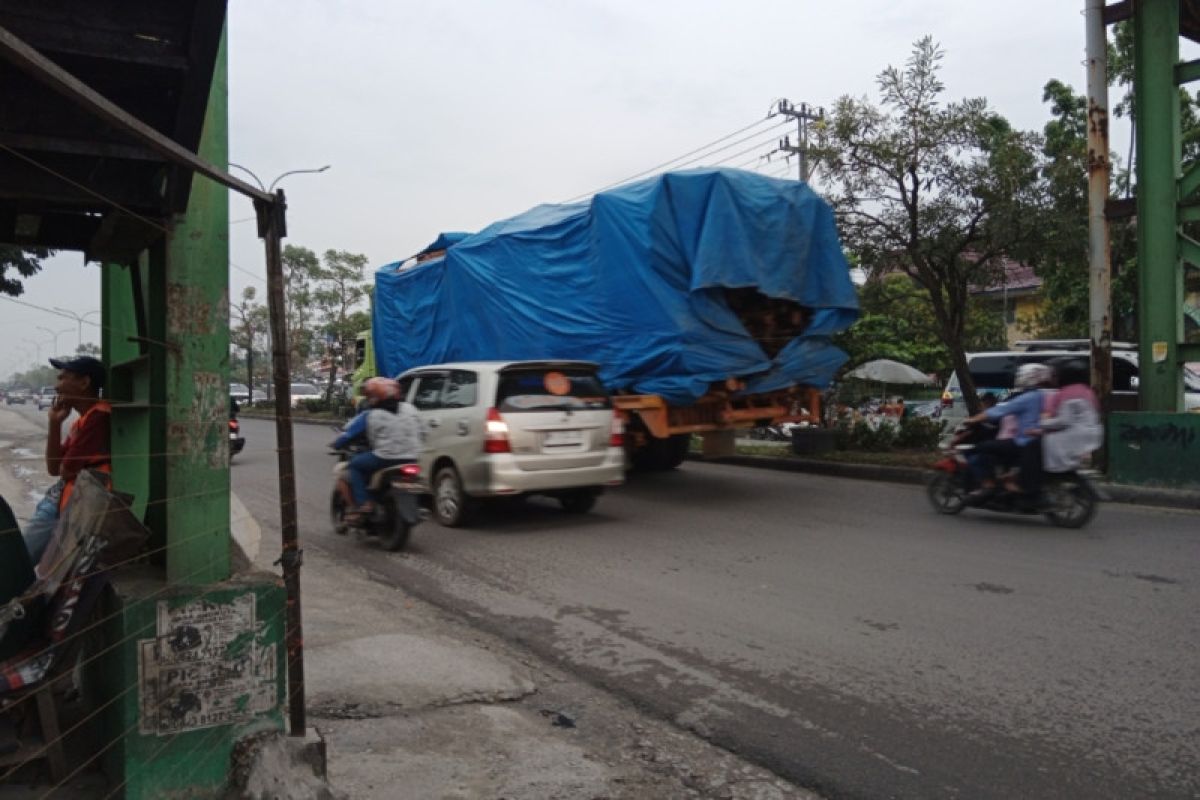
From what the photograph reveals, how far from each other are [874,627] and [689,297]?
17.5ft

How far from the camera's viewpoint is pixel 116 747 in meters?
3.05

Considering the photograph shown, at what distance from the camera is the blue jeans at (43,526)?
4.14 meters

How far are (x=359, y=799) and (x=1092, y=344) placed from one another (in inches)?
427

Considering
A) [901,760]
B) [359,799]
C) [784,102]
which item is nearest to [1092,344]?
[901,760]

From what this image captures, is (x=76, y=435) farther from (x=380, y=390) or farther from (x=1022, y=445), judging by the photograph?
(x=1022, y=445)

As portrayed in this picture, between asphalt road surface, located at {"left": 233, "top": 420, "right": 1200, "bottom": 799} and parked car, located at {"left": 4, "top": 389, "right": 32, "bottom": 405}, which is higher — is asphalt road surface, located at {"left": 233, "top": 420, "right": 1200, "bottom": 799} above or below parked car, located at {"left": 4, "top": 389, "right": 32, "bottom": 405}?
below

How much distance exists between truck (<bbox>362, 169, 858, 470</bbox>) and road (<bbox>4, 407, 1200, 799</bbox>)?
1.40 metres

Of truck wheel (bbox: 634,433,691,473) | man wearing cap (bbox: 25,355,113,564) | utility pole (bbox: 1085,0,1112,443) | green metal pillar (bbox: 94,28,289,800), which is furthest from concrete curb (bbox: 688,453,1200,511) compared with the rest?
green metal pillar (bbox: 94,28,289,800)

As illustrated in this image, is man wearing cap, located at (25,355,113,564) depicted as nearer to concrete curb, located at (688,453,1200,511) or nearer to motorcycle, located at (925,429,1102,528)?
motorcycle, located at (925,429,1102,528)

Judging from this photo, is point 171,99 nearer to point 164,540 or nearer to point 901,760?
point 164,540

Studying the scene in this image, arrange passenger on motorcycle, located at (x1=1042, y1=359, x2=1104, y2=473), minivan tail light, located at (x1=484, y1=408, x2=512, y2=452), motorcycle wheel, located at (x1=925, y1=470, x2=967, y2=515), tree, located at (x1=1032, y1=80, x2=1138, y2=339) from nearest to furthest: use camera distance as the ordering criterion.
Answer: passenger on motorcycle, located at (x1=1042, y1=359, x2=1104, y2=473)
minivan tail light, located at (x1=484, y1=408, x2=512, y2=452)
motorcycle wheel, located at (x1=925, y1=470, x2=967, y2=515)
tree, located at (x1=1032, y1=80, x2=1138, y2=339)

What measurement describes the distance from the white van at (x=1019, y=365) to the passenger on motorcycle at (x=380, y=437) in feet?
34.4

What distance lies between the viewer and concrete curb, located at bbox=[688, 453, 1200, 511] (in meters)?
10.1

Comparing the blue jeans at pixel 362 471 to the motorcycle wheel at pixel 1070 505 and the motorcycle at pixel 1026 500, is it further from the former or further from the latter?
the motorcycle wheel at pixel 1070 505
